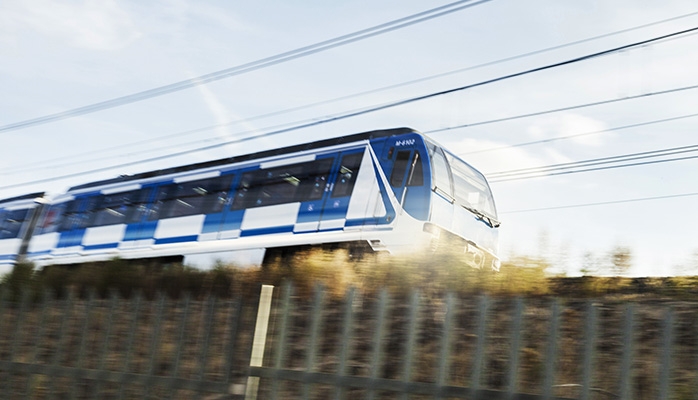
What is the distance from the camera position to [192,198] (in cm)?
1761

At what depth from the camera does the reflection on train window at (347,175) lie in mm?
14398

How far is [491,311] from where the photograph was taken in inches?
165

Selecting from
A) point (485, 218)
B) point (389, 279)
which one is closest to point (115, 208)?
point (485, 218)

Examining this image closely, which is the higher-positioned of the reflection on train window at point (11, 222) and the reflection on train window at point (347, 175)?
the reflection on train window at point (11, 222)

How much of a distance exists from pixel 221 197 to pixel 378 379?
12737mm

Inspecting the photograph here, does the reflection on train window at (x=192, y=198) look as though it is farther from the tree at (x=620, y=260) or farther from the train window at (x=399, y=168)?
the tree at (x=620, y=260)

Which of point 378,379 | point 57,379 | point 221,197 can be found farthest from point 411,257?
point 221,197

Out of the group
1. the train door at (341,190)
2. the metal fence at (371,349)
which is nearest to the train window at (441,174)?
the train door at (341,190)

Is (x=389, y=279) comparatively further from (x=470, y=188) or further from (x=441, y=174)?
(x=470, y=188)

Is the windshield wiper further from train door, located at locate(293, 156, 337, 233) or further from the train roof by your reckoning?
train door, located at locate(293, 156, 337, 233)

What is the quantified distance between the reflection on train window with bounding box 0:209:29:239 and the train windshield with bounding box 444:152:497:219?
14.2 metres

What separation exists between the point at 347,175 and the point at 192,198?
4.66 m

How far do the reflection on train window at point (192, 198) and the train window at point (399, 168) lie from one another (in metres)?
4.25

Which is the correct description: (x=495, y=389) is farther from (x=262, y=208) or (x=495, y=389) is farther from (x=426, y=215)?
(x=262, y=208)
